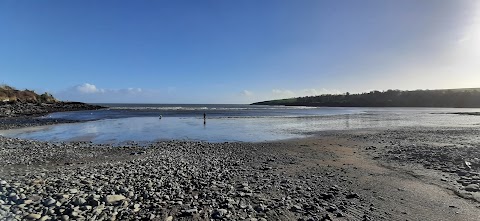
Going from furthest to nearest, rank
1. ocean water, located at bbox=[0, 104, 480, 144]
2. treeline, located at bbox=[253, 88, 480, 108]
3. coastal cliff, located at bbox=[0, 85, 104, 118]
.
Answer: treeline, located at bbox=[253, 88, 480, 108], coastal cliff, located at bbox=[0, 85, 104, 118], ocean water, located at bbox=[0, 104, 480, 144]

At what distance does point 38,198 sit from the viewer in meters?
8.07

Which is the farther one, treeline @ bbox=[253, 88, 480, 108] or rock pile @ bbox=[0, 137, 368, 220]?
treeline @ bbox=[253, 88, 480, 108]

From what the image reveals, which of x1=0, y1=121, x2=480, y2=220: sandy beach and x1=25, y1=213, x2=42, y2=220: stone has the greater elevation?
x1=25, y1=213, x2=42, y2=220: stone

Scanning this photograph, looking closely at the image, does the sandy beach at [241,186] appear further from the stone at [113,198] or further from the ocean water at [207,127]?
the ocean water at [207,127]

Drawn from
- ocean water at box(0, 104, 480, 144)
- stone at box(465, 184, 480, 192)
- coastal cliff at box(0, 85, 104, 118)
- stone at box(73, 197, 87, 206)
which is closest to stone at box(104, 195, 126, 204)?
stone at box(73, 197, 87, 206)

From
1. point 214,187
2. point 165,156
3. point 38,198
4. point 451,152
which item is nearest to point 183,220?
point 214,187

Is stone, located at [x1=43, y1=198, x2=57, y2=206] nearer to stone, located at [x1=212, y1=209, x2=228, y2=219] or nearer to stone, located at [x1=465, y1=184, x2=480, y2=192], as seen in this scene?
stone, located at [x1=212, y1=209, x2=228, y2=219]

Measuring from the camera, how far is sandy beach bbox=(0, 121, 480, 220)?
774 centimetres

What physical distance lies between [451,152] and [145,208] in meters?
17.1

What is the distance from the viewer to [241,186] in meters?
10.2

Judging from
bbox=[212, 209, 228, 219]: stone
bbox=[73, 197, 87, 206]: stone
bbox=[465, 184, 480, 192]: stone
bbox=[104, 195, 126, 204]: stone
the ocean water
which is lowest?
the ocean water

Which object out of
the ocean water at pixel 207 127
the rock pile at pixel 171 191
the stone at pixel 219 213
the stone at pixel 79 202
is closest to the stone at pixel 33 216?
the rock pile at pixel 171 191

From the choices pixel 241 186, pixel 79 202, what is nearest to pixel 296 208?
pixel 241 186

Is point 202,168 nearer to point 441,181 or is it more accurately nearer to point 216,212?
point 216,212
